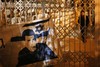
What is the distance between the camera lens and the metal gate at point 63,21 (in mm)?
5465

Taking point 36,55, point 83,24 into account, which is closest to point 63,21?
point 83,24

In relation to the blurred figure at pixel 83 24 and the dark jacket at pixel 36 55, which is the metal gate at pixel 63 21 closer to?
the blurred figure at pixel 83 24

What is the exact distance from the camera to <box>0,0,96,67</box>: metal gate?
5465 millimetres

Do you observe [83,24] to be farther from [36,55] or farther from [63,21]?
[36,55]

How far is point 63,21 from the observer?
18.3 feet

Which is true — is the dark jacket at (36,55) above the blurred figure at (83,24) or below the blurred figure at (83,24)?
below

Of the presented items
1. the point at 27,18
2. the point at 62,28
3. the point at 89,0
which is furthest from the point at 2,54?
the point at 89,0

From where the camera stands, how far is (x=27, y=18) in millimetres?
5512

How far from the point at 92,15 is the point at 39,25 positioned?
112cm

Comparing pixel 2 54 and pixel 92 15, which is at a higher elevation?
pixel 92 15

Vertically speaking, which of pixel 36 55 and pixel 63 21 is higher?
pixel 63 21

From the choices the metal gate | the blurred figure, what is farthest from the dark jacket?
the blurred figure

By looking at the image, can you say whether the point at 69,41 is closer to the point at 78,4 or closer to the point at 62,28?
the point at 62,28

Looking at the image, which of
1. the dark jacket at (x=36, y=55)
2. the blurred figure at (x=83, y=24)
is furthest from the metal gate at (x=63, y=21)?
the dark jacket at (x=36, y=55)
